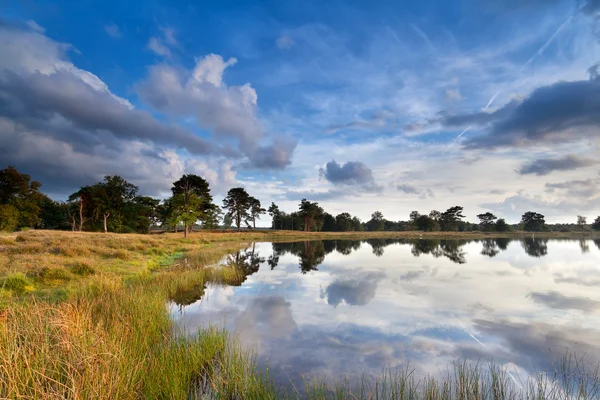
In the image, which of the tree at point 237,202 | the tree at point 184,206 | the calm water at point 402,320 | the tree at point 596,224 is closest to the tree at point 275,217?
the tree at point 237,202

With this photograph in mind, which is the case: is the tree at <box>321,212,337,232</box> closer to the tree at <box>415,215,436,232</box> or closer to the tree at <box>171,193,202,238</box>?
the tree at <box>415,215,436,232</box>

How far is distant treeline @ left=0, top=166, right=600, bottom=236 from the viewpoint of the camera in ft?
198

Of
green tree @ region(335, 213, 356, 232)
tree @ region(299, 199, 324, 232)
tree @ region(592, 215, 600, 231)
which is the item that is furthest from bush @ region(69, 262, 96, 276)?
tree @ region(592, 215, 600, 231)

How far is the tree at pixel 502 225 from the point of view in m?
145

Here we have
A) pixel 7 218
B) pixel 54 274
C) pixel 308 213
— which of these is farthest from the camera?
pixel 308 213

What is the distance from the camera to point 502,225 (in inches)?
5709

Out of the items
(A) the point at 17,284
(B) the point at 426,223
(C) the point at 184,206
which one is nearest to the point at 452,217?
(B) the point at 426,223

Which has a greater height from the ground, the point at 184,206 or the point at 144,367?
the point at 184,206

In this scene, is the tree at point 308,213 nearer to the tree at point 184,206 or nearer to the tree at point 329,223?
the tree at point 329,223

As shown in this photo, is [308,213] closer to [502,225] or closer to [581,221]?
[502,225]

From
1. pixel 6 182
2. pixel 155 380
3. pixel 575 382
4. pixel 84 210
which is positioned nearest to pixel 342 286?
pixel 575 382

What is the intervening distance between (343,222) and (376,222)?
3267cm

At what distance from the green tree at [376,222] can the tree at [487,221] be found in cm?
5246

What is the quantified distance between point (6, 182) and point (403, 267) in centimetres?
7741
